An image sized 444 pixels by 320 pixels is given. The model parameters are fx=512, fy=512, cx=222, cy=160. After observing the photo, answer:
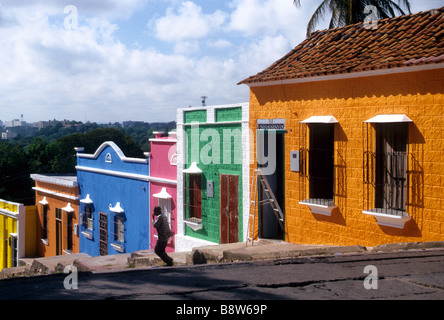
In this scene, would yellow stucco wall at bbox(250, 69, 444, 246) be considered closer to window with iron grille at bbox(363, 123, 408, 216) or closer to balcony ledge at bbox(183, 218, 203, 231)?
window with iron grille at bbox(363, 123, 408, 216)

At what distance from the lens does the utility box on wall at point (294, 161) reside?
977 centimetres

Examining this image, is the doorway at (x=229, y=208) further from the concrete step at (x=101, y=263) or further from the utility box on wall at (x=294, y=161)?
the concrete step at (x=101, y=263)

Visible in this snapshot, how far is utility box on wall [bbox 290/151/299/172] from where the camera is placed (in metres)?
9.77

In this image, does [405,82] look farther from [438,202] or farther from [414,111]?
[438,202]

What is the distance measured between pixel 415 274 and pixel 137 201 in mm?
11233

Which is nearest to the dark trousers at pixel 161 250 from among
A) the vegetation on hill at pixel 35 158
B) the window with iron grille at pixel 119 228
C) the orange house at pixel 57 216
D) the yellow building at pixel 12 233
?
the window with iron grille at pixel 119 228

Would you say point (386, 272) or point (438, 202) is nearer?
point (386, 272)

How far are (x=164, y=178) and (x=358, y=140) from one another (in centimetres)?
710

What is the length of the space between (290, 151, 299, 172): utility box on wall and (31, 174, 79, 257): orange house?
1132 centimetres

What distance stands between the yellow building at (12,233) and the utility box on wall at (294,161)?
14.9 m

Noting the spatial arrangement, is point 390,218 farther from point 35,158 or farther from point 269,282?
point 35,158

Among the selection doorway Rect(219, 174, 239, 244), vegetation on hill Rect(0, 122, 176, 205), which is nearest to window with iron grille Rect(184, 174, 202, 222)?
doorway Rect(219, 174, 239, 244)
